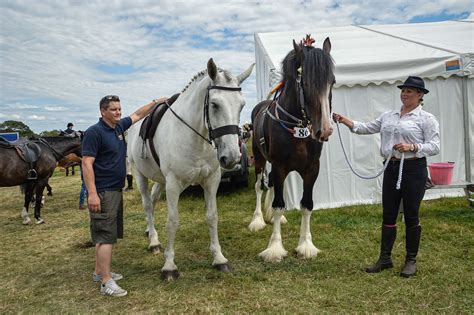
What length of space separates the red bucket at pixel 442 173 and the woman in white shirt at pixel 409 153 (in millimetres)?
2084

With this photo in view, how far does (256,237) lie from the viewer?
4867 mm

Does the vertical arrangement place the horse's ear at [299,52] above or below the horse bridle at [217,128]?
above

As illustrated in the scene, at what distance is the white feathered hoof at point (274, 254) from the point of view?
12.7 ft

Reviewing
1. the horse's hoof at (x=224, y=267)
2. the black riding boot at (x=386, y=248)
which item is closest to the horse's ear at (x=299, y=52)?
the black riding boot at (x=386, y=248)

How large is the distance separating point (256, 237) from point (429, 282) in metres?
2.33

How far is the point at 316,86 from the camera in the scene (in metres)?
3.10

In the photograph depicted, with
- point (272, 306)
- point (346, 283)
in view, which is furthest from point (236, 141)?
point (346, 283)

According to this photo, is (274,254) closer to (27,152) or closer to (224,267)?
(224,267)

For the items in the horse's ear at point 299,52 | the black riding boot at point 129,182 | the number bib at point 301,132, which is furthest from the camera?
the black riding boot at point 129,182

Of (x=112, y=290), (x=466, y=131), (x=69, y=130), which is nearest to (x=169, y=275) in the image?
(x=112, y=290)

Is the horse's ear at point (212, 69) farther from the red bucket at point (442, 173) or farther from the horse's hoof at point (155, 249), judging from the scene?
the red bucket at point (442, 173)

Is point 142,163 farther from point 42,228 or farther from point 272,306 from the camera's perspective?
point 42,228

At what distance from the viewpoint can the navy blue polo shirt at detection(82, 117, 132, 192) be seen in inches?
118

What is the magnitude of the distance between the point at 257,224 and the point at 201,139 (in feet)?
7.98
